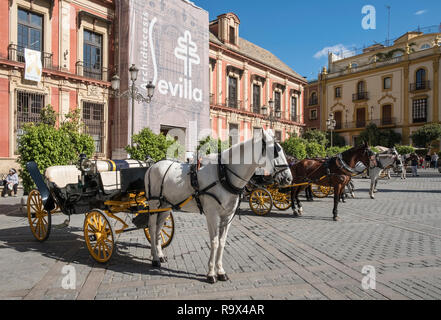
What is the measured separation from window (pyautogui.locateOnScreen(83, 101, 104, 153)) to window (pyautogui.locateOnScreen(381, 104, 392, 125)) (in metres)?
35.8

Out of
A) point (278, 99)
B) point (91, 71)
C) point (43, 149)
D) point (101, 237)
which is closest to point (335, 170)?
point (101, 237)

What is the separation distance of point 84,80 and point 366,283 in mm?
17846

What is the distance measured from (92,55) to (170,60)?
15.6 feet

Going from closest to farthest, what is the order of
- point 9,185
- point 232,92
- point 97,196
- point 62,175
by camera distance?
point 97,196, point 62,175, point 9,185, point 232,92

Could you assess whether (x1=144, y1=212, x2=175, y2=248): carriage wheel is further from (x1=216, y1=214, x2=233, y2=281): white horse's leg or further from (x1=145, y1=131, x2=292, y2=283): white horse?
(x1=216, y1=214, x2=233, y2=281): white horse's leg

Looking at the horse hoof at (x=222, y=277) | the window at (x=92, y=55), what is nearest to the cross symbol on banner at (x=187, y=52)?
the window at (x=92, y=55)

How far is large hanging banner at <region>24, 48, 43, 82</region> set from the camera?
50.4ft

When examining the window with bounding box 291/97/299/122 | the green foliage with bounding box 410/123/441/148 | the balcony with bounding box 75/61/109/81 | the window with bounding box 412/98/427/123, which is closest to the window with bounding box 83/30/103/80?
the balcony with bounding box 75/61/109/81

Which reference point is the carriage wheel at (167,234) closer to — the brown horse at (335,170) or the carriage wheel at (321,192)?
the brown horse at (335,170)

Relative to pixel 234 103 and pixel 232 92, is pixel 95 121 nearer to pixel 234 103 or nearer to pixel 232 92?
pixel 234 103

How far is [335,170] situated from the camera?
28.6 feet
